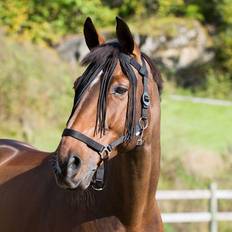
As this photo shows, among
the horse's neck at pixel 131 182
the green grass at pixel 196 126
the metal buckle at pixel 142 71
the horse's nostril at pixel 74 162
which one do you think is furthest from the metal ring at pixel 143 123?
the green grass at pixel 196 126

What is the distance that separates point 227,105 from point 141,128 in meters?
17.6

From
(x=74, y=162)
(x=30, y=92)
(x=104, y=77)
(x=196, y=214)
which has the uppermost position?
(x=30, y=92)

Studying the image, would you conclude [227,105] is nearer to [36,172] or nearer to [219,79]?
[219,79]

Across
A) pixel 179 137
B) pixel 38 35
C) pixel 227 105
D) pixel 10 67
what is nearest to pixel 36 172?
pixel 38 35

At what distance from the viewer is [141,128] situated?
12.5 ft

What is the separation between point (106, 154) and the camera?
362 cm

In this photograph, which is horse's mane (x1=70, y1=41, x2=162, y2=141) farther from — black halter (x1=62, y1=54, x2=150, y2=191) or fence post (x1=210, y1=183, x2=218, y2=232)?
fence post (x1=210, y1=183, x2=218, y2=232)

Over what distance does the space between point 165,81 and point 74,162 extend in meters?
12.1

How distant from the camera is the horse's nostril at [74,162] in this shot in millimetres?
3396

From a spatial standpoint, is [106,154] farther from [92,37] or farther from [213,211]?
[213,211]

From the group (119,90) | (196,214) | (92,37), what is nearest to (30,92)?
(196,214)

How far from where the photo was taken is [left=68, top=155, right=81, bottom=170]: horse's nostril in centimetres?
340

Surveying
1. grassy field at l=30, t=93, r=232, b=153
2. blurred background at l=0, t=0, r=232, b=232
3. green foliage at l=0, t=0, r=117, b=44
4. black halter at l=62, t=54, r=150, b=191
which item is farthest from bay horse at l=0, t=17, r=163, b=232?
grassy field at l=30, t=93, r=232, b=153

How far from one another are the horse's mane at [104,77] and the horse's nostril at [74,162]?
225mm
